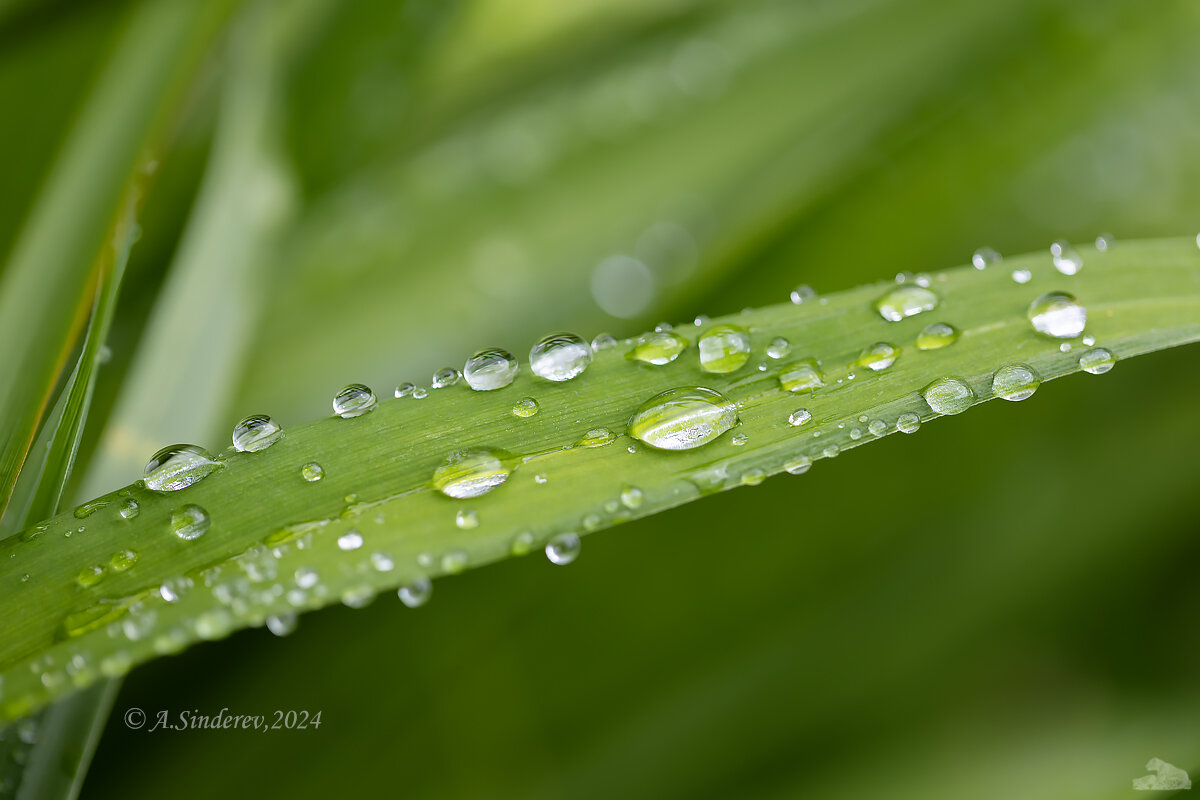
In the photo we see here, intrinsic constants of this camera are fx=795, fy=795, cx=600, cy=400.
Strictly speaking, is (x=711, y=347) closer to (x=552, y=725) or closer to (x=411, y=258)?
(x=552, y=725)

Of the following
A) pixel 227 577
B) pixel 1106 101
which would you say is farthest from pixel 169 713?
pixel 1106 101

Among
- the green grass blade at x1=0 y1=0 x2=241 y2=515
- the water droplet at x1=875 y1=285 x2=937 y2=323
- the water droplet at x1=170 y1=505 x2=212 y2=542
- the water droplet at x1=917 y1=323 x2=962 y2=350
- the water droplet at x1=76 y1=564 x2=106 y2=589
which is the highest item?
the green grass blade at x1=0 y1=0 x2=241 y2=515

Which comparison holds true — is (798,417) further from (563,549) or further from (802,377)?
(563,549)

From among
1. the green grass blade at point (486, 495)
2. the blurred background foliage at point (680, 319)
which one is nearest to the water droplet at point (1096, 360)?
the green grass blade at point (486, 495)

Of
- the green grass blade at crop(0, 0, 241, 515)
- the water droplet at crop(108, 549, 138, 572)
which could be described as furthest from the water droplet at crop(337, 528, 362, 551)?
the green grass blade at crop(0, 0, 241, 515)

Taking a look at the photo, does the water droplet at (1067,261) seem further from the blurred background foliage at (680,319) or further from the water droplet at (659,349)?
the blurred background foliage at (680,319)

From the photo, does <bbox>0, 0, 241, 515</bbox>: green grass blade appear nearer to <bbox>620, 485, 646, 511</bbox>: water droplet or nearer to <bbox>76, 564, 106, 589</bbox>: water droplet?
<bbox>76, 564, 106, 589</bbox>: water droplet

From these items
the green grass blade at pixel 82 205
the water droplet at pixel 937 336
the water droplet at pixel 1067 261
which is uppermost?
the green grass blade at pixel 82 205
